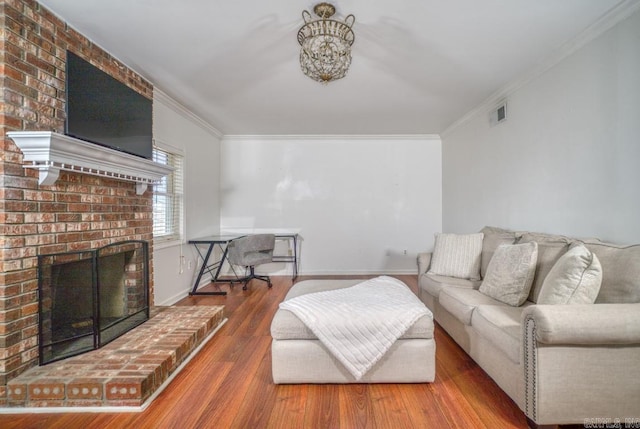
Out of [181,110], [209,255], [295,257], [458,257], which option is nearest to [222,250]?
[209,255]

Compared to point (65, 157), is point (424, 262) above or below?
below

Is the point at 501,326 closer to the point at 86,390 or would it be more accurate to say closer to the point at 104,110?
the point at 86,390

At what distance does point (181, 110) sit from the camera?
12.0 feet

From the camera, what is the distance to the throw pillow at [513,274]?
2.07m

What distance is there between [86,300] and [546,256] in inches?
132

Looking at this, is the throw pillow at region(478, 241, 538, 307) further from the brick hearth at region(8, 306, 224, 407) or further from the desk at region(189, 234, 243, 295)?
the desk at region(189, 234, 243, 295)

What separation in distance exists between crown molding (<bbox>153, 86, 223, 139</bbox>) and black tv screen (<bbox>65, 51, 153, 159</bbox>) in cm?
47

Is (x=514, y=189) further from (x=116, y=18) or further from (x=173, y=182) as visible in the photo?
(x=173, y=182)

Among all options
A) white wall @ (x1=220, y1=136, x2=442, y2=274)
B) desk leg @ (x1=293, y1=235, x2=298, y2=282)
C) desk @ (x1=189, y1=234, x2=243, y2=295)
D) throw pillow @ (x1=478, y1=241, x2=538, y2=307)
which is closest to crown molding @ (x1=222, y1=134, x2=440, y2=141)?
white wall @ (x1=220, y1=136, x2=442, y2=274)

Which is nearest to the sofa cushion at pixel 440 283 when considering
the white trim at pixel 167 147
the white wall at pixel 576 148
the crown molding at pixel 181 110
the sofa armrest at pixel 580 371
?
the white wall at pixel 576 148

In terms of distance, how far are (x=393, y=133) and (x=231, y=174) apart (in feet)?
9.41

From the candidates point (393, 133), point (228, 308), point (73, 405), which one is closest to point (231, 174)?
point (228, 308)

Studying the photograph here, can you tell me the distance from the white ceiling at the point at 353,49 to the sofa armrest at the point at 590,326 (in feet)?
6.07

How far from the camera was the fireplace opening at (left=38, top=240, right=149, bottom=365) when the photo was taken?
6.19 feet
